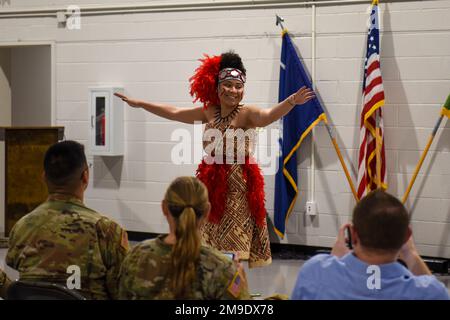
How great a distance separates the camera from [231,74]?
4.58 metres

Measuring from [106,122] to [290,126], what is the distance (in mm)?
1887

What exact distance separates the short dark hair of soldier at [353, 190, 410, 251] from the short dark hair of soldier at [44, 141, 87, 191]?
1.06 meters

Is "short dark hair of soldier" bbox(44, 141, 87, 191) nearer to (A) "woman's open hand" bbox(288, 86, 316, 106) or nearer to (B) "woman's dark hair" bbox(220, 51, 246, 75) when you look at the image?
(A) "woman's open hand" bbox(288, 86, 316, 106)

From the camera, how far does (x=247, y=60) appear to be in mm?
6688

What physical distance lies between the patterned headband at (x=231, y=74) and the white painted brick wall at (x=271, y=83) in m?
1.89

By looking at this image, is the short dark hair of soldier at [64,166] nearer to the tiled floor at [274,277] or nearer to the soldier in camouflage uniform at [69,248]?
the soldier in camouflage uniform at [69,248]

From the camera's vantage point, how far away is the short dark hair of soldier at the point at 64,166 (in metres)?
2.63

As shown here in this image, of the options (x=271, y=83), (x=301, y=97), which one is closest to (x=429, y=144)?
(x=271, y=83)

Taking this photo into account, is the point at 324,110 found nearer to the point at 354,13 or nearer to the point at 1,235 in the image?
the point at 354,13

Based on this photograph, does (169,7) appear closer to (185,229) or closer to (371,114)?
(371,114)

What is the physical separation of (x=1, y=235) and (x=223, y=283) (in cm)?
557

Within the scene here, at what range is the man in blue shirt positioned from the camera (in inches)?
80.5

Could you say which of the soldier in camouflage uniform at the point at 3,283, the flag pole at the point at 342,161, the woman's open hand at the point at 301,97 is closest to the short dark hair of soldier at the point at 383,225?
the soldier in camouflage uniform at the point at 3,283
